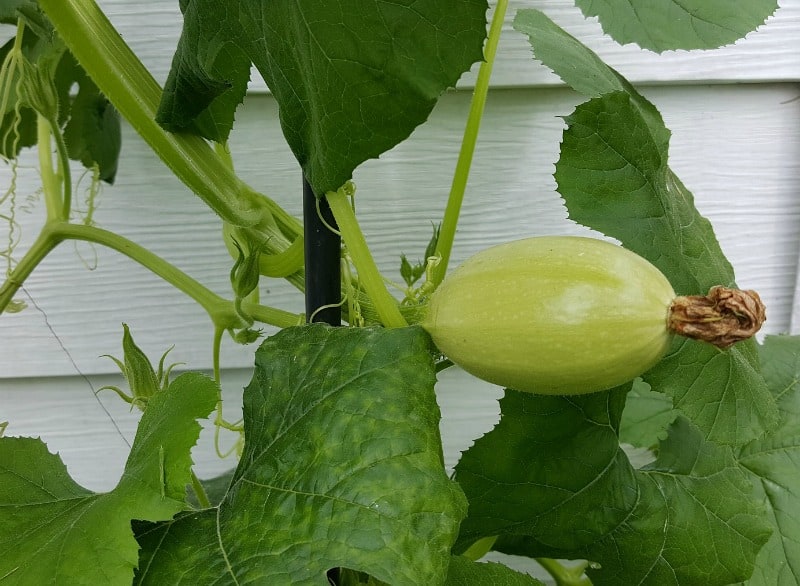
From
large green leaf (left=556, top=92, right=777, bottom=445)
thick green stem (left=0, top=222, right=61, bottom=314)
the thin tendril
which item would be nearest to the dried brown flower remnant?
large green leaf (left=556, top=92, right=777, bottom=445)

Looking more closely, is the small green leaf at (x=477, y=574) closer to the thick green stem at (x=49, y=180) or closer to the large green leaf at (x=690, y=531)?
the large green leaf at (x=690, y=531)

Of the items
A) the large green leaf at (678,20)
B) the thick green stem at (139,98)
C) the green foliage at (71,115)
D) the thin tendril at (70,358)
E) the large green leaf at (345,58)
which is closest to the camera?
the large green leaf at (345,58)

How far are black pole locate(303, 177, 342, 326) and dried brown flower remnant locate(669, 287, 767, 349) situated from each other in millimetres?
186

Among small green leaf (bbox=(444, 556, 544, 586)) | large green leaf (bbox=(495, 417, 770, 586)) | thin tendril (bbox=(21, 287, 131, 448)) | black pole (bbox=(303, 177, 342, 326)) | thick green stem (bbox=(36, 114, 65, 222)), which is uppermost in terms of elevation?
black pole (bbox=(303, 177, 342, 326))

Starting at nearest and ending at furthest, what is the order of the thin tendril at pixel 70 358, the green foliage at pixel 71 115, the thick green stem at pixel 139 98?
the thick green stem at pixel 139 98, the green foliage at pixel 71 115, the thin tendril at pixel 70 358

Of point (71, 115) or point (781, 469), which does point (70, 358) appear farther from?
point (781, 469)

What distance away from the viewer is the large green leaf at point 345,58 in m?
0.26

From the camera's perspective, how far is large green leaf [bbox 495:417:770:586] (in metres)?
0.44

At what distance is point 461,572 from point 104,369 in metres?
0.54

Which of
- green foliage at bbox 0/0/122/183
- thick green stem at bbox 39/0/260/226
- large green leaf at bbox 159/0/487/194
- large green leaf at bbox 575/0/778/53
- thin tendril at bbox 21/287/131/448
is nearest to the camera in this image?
large green leaf at bbox 159/0/487/194

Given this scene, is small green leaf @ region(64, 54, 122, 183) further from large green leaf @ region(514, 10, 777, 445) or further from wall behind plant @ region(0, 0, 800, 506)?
large green leaf @ region(514, 10, 777, 445)

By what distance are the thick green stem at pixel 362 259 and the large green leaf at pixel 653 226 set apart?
0.43ft

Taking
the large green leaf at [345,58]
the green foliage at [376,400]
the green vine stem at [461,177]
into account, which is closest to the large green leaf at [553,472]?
the green foliage at [376,400]

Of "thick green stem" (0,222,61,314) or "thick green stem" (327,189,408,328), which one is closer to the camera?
"thick green stem" (327,189,408,328)
